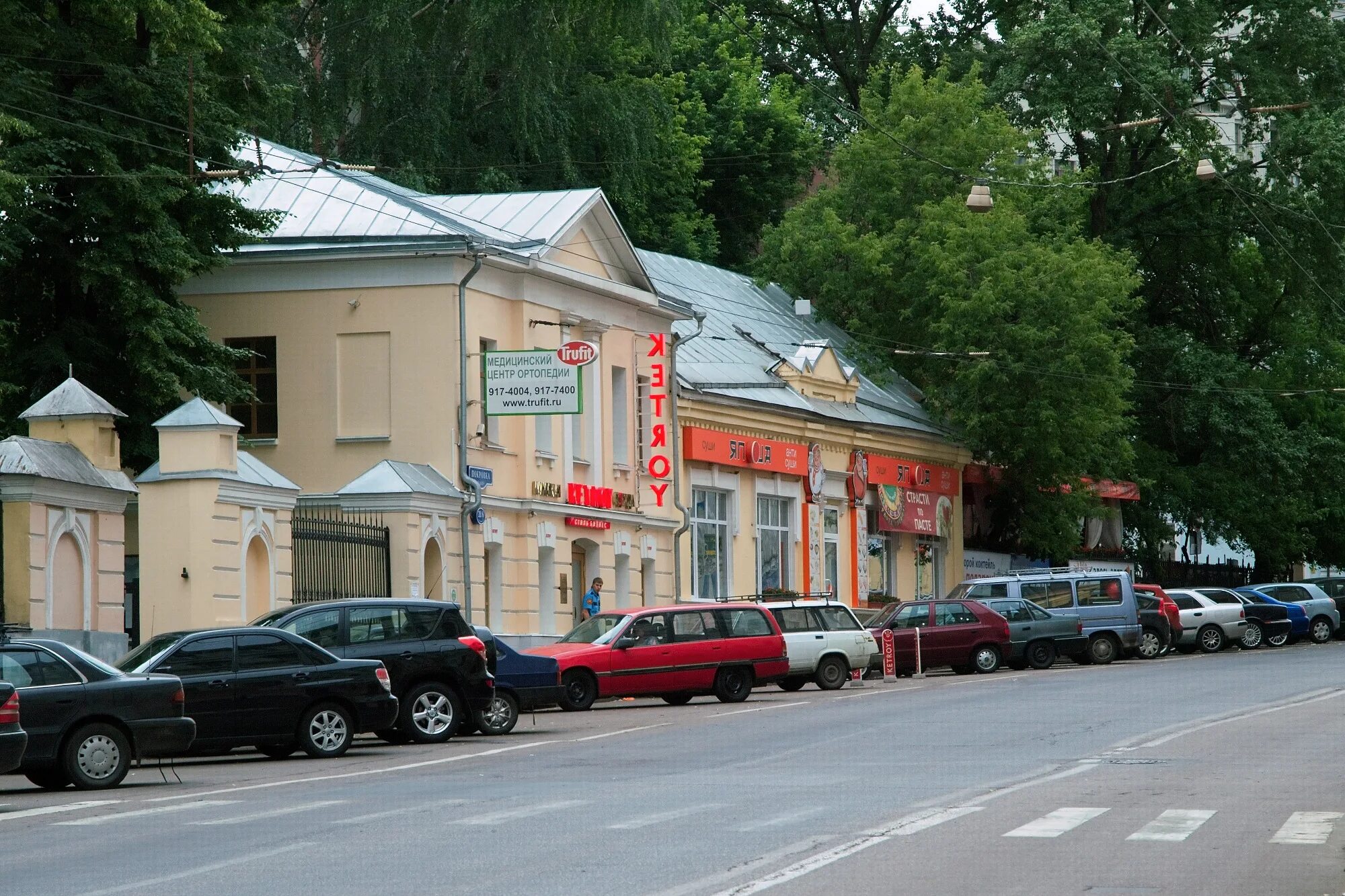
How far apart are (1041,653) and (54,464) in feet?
Result: 72.1

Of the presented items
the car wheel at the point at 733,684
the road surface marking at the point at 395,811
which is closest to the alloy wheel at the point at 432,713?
the road surface marking at the point at 395,811

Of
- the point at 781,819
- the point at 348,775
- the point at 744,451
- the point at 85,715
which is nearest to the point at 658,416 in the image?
the point at 744,451

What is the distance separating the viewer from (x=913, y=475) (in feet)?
172

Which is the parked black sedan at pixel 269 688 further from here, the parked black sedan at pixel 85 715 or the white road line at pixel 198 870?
the white road line at pixel 198 870

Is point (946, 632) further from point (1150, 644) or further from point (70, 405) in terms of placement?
point (70, 405)

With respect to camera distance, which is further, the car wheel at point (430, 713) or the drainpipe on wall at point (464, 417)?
the drainpipe on wall at point (464, 417)

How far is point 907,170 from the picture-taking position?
5409 centimetres

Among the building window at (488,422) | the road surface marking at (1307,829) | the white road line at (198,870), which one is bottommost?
the road surface marking at (1307,829)

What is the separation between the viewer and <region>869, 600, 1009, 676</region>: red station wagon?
3888 centimetres

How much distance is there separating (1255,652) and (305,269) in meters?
24.2

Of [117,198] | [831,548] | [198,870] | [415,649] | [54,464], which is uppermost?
[117,198]

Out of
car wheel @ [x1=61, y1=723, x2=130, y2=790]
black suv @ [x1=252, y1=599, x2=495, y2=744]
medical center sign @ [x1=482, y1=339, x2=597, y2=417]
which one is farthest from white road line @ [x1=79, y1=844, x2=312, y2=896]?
medical center sign @ [x1=482, y1=339, x2=597, y2=417]

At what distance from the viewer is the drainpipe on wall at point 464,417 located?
34.8 meters

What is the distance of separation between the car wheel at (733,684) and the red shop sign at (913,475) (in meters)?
20.2
